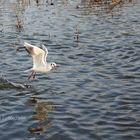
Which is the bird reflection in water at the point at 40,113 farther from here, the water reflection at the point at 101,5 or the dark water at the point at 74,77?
the water reflection at the point at 101,5

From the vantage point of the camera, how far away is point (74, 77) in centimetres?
1464

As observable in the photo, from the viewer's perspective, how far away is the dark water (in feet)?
35.4

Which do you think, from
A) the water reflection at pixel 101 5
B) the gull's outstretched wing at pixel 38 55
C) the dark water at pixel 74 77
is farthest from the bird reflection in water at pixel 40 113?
the water reflection at pixel 101 5

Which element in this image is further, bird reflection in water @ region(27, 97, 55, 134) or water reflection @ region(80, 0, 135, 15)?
water reflection @ region(80, 0, 135, 15)

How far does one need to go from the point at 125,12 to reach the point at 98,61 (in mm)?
9196

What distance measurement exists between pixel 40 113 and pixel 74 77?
3040 millimetres

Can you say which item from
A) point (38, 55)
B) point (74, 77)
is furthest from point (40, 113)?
point (74, 77)

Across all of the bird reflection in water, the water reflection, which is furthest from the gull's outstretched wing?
the water reflection

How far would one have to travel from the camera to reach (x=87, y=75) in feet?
48.6

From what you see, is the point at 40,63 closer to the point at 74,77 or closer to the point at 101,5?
the point at 74,77

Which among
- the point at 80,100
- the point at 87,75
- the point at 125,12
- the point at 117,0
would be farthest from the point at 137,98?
the point at 117,0

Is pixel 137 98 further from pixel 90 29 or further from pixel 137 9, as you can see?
pixel 137 9

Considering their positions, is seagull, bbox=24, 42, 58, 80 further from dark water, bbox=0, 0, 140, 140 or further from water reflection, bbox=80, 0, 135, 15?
water reflection, bbox=80, 0, 135, 15

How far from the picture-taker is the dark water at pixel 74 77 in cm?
1079
